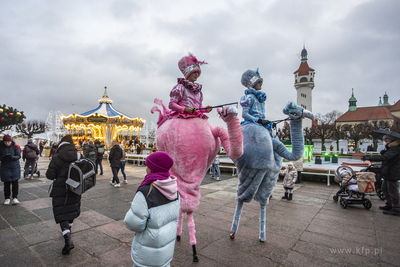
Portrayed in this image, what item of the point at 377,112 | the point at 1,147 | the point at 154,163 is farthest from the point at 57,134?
the point at 377,112

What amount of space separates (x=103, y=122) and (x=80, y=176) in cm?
2091

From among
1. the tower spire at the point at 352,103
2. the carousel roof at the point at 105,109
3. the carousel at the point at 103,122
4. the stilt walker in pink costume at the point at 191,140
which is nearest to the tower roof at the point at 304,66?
the tower spire at the point at 352,103

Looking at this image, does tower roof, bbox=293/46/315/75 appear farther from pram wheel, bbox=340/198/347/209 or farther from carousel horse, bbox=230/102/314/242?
carousel horse, bbox=230/102/314/242

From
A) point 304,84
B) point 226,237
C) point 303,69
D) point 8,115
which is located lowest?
point 226,237

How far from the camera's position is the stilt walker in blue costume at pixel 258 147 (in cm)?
287

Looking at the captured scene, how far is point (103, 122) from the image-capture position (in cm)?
2214

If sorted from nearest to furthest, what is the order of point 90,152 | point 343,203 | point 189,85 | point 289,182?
point 189,85 → point 343,203 → point 289,182 → point 90,152

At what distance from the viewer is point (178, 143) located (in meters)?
2.54

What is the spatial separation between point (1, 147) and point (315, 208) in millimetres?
7322

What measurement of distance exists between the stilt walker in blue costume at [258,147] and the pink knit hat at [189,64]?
804 millimetres

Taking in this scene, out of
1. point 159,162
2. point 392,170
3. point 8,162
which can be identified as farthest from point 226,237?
point 8,162

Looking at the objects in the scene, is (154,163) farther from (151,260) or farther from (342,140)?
(342,140)

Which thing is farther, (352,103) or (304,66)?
(352,103)

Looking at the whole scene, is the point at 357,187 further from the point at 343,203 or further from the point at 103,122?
the point at 103,122
